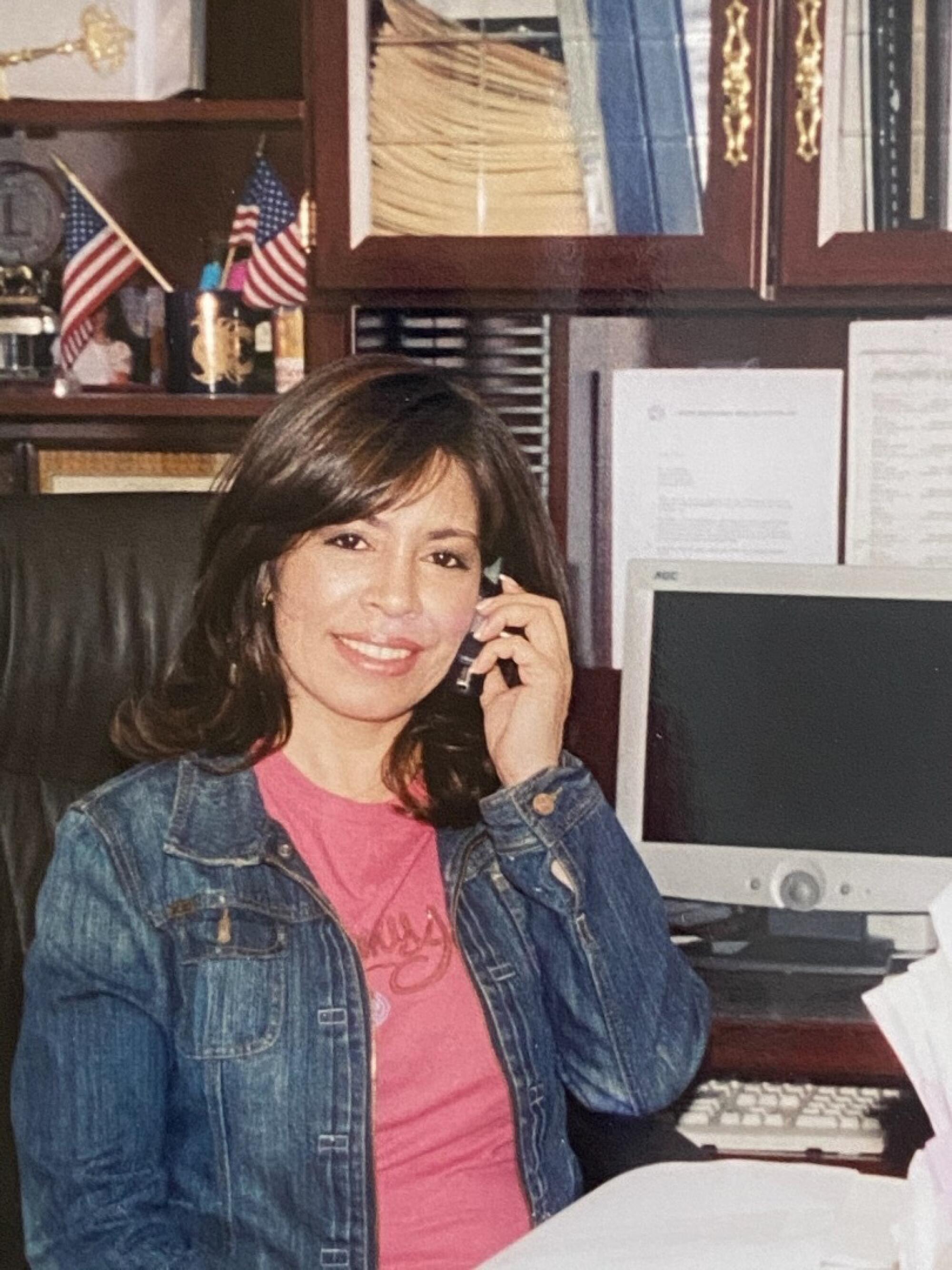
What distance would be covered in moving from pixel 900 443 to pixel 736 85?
426mm

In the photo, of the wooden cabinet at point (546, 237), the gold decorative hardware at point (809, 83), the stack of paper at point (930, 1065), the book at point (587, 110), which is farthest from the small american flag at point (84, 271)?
the stack of paper at point (930, 1065)

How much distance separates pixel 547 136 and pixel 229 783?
788mm

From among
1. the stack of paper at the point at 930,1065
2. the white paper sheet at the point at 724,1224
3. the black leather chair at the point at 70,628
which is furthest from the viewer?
the black leather chair at the point at 70,628

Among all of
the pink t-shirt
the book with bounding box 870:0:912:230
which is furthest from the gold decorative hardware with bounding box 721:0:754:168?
the pink t-shirt

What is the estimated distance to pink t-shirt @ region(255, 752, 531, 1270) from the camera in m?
1.35

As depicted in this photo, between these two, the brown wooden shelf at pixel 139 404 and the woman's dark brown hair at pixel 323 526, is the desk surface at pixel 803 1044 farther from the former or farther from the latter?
the brown wooden shelf at pixel 139 404

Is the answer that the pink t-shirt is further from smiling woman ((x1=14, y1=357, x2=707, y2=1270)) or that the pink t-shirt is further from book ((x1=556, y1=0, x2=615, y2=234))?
book ((x1=556, y1=0, x2=615, y2=234))

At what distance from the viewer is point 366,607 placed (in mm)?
1455

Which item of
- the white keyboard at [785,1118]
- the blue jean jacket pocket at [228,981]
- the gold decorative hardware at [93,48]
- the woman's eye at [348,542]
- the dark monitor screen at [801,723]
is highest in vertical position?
the gold decorative hardware at [93,48]

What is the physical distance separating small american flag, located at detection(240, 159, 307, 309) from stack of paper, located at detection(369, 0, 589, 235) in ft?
1.00

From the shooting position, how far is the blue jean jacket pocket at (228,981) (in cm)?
135

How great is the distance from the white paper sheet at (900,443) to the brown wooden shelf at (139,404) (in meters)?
0.65

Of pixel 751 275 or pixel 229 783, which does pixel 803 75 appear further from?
pixel 229 783

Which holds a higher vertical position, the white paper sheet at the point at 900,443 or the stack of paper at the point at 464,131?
the stack of paper at the point at 464,131
